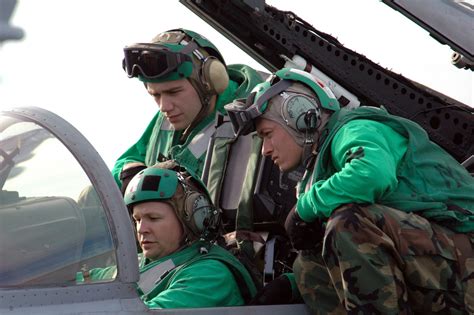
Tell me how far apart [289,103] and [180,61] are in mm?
1193

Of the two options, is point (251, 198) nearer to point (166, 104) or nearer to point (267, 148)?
point (166, 104)

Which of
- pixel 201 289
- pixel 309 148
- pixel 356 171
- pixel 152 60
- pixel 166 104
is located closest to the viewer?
pixel 356 171

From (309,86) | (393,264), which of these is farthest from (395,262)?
(309,86)

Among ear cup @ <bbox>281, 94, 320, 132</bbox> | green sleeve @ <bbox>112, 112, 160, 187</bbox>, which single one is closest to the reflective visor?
green sleeve @ <bbox>112, 112, 160, 187</bbox>

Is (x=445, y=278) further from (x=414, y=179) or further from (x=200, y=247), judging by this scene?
(x=200, y=247)

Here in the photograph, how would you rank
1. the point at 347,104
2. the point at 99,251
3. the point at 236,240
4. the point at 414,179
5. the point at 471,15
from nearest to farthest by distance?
the point at 99,251, the point at 414,179, the point at 236,240, the point at 471,15, the point at 347,104

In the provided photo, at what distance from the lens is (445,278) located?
4.18 metres

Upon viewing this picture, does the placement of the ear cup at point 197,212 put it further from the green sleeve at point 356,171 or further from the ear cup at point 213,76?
the ear cup at point 213,76

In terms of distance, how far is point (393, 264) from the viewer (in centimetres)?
410

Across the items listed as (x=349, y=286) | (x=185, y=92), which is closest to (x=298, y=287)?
(x=349, y=286)

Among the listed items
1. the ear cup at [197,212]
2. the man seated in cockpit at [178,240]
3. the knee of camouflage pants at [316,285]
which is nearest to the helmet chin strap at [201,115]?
the man seated in cockpit at [178,240]

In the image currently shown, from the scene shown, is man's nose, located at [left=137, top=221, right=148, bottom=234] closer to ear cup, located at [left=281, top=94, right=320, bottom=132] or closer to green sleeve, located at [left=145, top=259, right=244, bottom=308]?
green sleeve, located at [left=145, top=259, right=244, bottom=308]

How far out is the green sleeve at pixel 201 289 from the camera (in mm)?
4254

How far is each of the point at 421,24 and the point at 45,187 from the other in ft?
9.29
